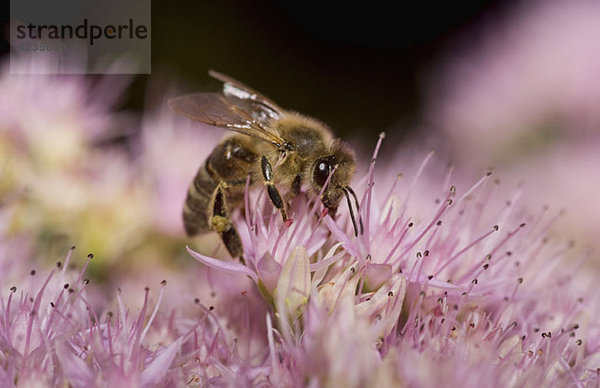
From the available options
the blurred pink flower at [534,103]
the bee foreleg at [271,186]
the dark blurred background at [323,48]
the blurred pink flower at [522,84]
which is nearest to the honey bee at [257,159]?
the bee foreleg at [271,186]

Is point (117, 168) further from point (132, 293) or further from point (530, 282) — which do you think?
point (530, 282)

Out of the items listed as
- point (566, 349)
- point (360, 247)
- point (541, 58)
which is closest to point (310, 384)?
point (360, 247)

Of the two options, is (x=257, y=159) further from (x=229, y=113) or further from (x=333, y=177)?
(x=333, y=177)

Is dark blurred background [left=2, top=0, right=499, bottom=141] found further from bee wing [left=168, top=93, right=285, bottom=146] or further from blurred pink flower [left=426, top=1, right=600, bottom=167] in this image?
bee wing [left=168, top=93, right=285, bottom=146]

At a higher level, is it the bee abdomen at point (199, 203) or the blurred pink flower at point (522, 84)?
the blurred pink flower at point (522, 84)

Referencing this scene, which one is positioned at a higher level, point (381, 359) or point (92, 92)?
point (92, 92)

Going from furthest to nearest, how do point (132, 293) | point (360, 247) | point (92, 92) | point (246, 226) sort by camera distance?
point (92, 92)
point (132, 293)
point (246, 226)
point (360, 247)
